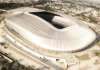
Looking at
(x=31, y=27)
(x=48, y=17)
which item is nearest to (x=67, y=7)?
(x=48, y=17)

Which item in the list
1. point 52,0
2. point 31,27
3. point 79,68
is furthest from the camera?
point 52,0

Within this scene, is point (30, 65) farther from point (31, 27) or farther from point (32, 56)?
point (31, 27)

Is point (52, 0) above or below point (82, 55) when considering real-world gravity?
above

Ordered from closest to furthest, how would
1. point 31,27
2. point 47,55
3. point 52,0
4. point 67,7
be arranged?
point 47,55
point 31,27
point 67,7
point 52,0

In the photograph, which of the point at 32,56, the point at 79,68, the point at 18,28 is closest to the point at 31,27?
the point at 18,28

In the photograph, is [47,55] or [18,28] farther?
[18,28]

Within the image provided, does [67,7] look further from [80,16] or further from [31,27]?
[31,27]
